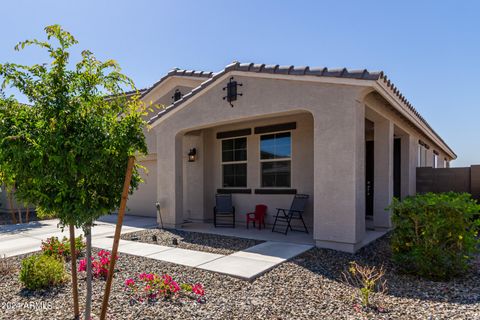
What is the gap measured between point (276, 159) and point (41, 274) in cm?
615

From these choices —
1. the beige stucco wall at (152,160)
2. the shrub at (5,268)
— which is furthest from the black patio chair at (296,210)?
the beige stucco wall at (152,160)

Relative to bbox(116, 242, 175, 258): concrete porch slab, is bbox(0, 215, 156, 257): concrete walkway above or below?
below

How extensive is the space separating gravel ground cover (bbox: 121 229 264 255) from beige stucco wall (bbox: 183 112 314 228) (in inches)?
71.4

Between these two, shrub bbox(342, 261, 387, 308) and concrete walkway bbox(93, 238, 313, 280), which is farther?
concrete walkway bbox(93, 238, 313, 280)

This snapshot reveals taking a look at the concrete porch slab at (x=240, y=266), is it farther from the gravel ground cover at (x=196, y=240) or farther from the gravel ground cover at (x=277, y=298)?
the gravel ground cover at (x=196, y=240)

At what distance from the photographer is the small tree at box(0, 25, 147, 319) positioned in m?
2.55

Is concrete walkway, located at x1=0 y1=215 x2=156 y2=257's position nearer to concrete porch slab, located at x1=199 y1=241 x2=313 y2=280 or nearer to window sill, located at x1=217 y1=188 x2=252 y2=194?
window sill, located at x1=217 y1=188 x2=252 y2=194

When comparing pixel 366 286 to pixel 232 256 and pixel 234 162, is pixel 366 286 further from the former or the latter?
pixel 234 162

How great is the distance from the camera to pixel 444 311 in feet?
11.0

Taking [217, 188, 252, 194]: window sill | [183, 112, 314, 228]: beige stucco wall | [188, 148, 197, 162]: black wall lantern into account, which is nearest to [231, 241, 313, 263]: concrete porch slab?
[183, 112, 314, 228]: beige stucco wall

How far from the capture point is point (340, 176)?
5.88 m

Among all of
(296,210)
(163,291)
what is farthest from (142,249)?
(296,210)

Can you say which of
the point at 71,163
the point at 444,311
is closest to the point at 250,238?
the point at 444,311

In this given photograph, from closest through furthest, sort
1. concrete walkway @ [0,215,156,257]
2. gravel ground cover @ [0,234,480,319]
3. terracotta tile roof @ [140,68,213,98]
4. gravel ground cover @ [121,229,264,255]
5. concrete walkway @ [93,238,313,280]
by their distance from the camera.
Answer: gravel ground cover @ [0,234,480,319] < concrete walkway @ [93,238,313,280] < gravel ground cover @ [121,229,264,255] < concrete walkway @ [0,215,156,257] < terracotta tile roof @ [140,68,213,98]
